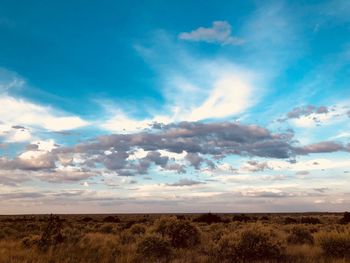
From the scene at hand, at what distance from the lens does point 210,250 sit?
15.9m

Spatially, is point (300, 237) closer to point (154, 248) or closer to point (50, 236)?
point (154, 248)

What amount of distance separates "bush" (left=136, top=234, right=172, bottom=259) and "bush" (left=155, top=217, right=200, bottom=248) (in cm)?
233

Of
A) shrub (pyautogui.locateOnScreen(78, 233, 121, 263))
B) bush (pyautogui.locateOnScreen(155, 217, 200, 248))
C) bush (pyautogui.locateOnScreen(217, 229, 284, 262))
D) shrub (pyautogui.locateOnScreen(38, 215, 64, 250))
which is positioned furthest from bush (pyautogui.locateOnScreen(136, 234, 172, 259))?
shrub (pyautogui.locateOnScreen(38, 215, 64, 250))

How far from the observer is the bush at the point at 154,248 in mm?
14805

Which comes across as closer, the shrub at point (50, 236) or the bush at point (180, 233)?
the shrub at point (50, 236)

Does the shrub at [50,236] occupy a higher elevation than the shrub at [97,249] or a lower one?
higher

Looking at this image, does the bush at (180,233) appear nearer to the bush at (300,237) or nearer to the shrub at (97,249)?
the shrub at (97,249)

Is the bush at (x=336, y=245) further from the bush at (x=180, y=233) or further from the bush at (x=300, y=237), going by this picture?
the bush at (x=180, y=233)

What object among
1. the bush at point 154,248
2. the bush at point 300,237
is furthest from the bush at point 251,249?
the bush at point 300,237

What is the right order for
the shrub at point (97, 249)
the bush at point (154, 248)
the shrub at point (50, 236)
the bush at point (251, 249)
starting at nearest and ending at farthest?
the bush at point (251, 249) < the shrub at point (97, 249) < the bush at point (154, 248) < the shrub at point (50, 236)

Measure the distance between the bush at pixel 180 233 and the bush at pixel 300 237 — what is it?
524 cm

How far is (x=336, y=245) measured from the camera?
49.5 ft

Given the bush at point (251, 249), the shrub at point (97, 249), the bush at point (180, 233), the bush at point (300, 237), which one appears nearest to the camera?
the bush at point (251, 249)

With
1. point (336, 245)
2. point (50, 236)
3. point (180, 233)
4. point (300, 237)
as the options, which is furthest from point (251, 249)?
point (50, 236)
